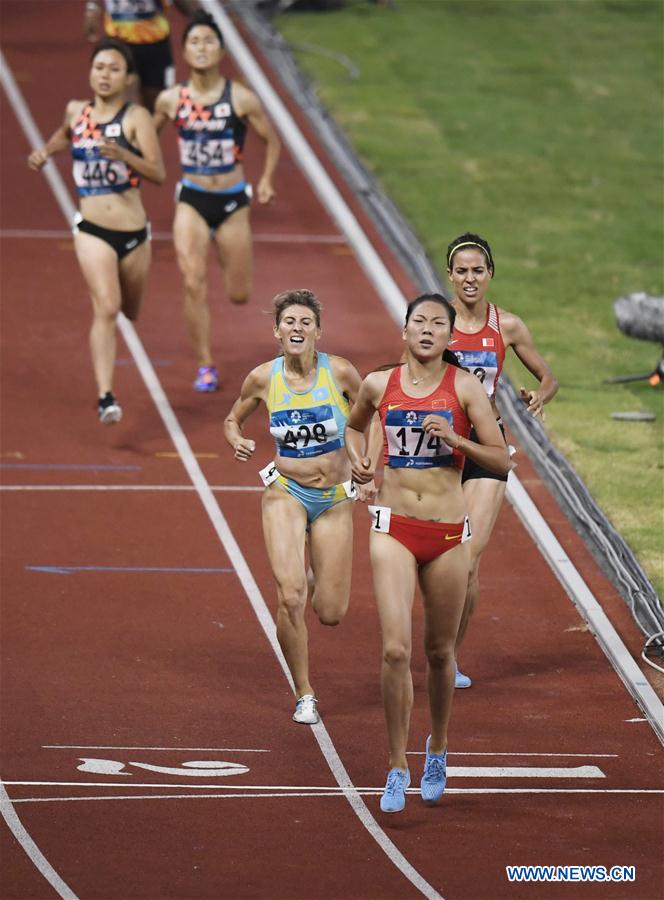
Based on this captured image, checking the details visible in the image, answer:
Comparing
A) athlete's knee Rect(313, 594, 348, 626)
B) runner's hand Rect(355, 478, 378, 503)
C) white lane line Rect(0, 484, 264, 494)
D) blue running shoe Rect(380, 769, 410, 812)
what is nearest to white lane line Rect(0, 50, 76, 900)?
blue running shoe Rect(380, 769, 410, 812)

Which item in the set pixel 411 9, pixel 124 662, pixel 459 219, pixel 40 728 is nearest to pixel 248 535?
pixel 124 662

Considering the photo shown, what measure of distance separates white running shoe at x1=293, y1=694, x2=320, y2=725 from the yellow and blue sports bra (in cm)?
132

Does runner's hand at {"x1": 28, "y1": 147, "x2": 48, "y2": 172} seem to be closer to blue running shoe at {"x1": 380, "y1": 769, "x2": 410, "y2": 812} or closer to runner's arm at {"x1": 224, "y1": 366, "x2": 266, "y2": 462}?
runner's arm at {"x1": 224, "y1": 366, "x2": 266, "y2": 462}

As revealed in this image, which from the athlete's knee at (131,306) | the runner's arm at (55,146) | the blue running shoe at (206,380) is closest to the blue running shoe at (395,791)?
the athlete's knee at (131,306)

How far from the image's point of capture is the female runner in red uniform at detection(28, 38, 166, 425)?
1493 cm

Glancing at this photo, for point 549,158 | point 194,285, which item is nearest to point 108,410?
point 194,285

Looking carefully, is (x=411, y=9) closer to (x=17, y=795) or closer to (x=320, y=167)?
(x=320, y=167)

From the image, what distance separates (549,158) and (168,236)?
19.2ft

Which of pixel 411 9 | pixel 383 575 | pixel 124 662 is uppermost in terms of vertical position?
pixel 383 575

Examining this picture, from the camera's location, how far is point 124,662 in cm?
1180

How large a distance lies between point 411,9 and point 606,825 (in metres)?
22.6

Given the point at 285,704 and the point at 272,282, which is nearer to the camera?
the point at 285,704
